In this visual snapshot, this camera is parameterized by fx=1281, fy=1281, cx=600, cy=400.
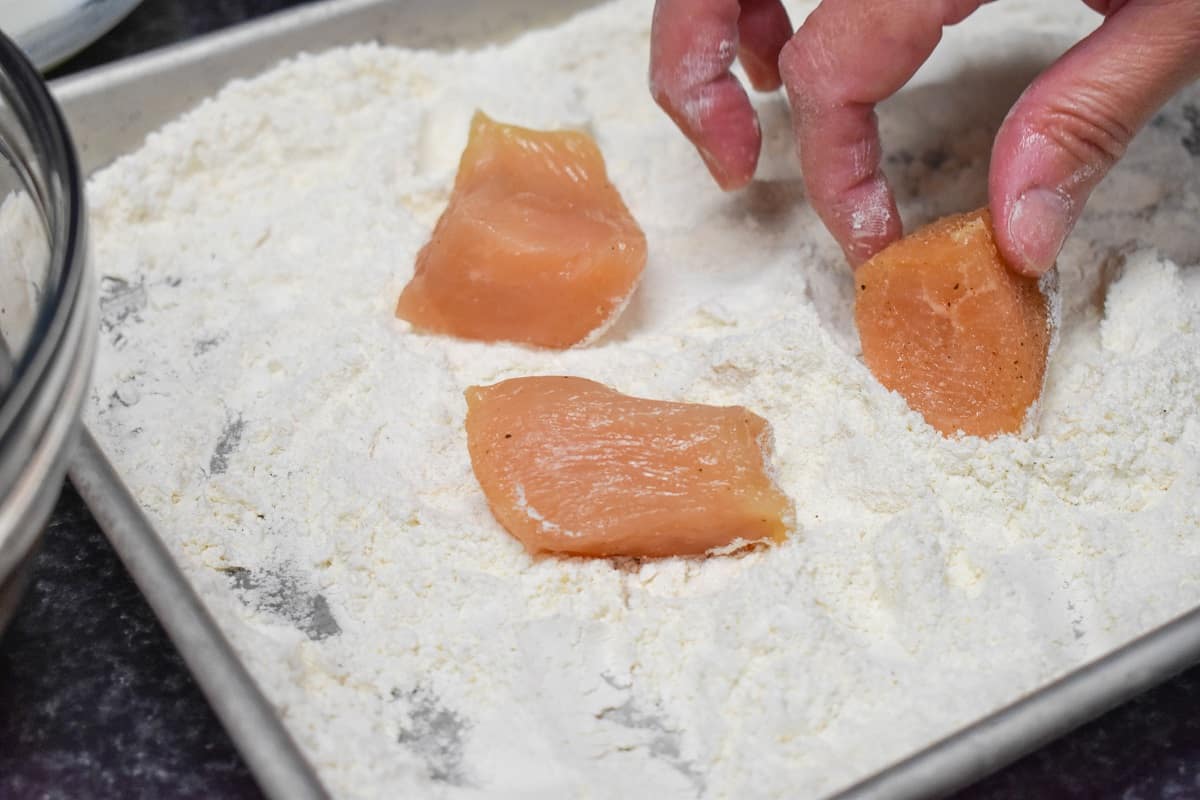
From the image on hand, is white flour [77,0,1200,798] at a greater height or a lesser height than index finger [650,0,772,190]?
lesser

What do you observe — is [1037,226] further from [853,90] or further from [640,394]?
[640,394]

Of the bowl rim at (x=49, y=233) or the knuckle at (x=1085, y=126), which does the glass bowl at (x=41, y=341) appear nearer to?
the bowl rim at (x=49, y=233)

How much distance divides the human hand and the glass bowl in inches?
23.7

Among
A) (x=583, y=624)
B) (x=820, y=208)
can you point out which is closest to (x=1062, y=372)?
(x=820, y=208)

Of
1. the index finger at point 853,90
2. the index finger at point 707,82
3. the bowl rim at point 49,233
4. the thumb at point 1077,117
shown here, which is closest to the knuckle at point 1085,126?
the thumb at point 1077,117

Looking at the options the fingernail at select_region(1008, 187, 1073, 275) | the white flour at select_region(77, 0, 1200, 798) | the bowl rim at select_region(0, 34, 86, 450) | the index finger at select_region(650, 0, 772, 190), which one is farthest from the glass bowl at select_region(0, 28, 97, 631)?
→ the fingernail at select_region(1008, 187, 1073, 275)

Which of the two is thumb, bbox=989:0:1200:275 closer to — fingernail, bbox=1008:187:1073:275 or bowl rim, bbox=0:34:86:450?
fingernail, bbox=1008:187:1073:275

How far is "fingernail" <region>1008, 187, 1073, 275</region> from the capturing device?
113 centimetres

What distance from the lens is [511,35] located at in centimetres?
166

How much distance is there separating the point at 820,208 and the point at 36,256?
0.72m

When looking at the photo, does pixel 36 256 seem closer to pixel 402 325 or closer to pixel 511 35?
pixel 402 325

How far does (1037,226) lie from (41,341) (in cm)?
81

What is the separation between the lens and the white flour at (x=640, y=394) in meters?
0.97

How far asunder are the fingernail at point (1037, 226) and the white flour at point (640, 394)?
139mm
